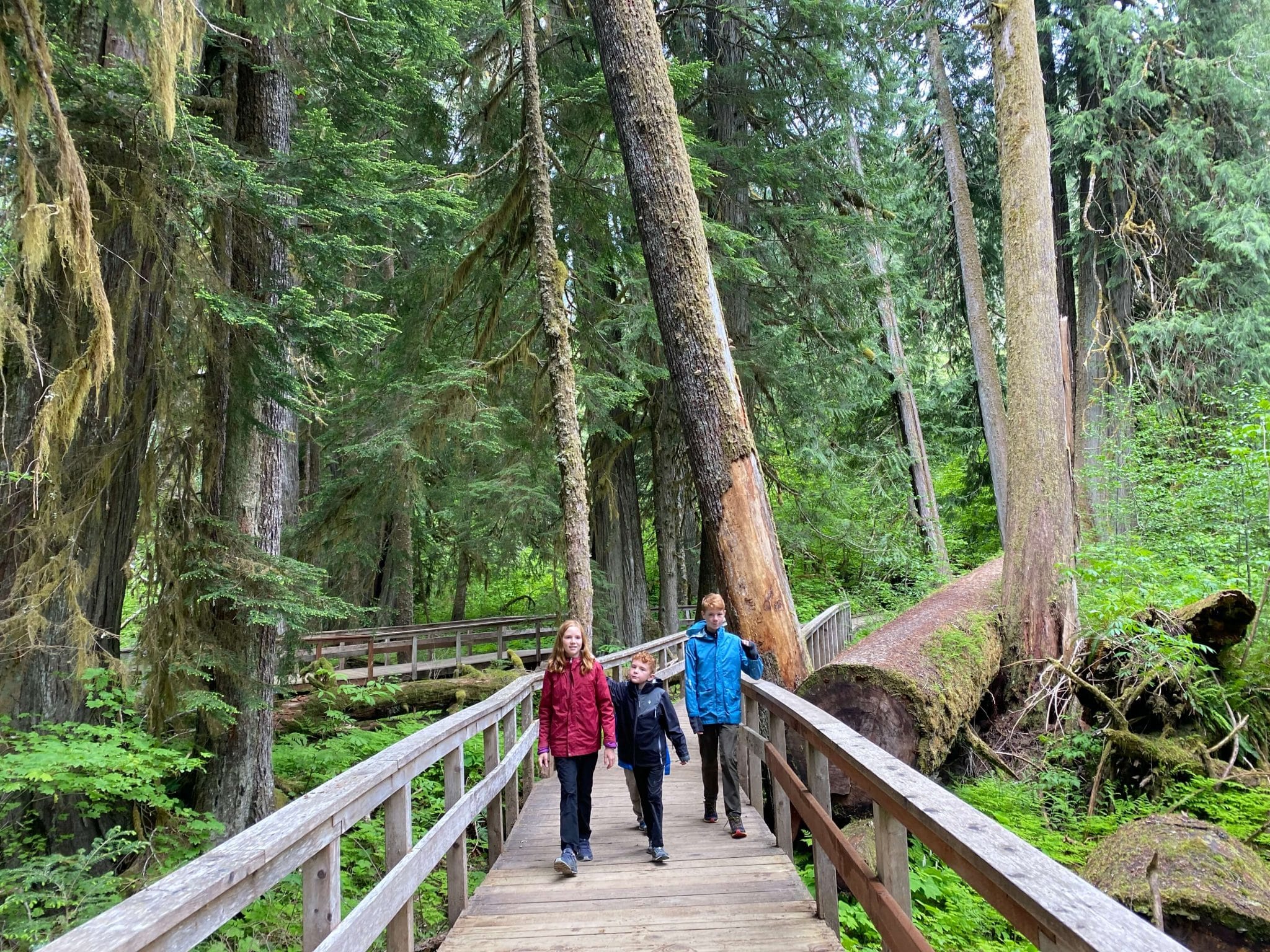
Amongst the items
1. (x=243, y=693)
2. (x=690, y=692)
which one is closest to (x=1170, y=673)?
(x=690, y=692)

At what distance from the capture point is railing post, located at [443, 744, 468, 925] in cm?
423

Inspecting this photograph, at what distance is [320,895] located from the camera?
99.9 inches

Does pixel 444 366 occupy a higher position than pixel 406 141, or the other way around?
pixel 406 141

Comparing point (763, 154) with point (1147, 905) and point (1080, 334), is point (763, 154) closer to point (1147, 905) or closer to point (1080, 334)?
point (1080, 334)

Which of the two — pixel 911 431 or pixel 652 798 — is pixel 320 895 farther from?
pixel 911 431

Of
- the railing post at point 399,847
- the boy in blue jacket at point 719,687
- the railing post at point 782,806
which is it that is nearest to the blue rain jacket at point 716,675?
the boy in blue jacket at point 719,687

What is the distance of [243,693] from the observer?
6.30m

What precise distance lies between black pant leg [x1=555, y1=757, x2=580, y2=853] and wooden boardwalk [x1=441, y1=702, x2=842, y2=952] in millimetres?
196

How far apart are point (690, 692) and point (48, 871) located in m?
4.24

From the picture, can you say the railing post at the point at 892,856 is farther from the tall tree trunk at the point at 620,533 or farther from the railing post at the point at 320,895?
the tall tree trunk at the point at 620,533

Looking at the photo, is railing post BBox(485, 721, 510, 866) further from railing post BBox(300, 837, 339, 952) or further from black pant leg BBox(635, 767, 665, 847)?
railing post BBox(300, 837, 339, 952)

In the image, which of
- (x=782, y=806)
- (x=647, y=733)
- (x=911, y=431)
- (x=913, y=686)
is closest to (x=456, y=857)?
(x=647, y=733)

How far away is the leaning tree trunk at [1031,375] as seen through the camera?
8.33 m

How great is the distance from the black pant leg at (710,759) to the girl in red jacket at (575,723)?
768 mm
